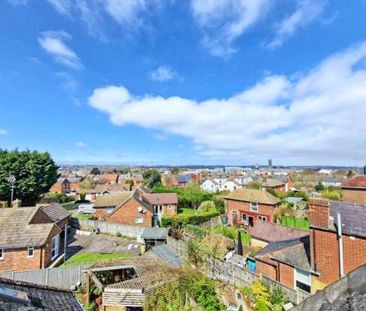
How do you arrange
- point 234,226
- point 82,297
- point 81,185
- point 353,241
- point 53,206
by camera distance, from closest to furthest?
1. point 353,241
2. point 82,297
3. point 53,206
4. point 234,226
5. point 81,185

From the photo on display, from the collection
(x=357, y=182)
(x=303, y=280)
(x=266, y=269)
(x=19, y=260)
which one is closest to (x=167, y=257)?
(x=266, y=269)

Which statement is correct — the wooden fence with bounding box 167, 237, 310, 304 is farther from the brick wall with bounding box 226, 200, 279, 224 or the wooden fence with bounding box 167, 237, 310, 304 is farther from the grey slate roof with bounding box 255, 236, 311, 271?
the brick wall with bounding box 226, 200, 279, 224

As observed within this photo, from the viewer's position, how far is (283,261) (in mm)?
16922

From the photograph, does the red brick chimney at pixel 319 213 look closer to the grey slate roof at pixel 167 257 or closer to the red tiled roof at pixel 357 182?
the grey slate roof at pixel 167 257

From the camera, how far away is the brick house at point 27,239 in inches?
858

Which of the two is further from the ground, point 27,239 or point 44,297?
point 44,297

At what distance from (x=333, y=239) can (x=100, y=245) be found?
23.6 meters

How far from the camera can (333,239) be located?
14.5 metres

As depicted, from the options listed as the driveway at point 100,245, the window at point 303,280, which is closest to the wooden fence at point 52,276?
the driveway at point 100,245

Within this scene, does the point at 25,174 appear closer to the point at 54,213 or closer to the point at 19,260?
the point at 54,213

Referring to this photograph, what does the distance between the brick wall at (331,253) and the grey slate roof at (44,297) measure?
1241 cm

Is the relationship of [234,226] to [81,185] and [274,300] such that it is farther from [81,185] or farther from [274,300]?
[81,185]

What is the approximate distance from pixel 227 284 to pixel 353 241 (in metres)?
8.34

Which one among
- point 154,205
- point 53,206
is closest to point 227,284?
point 53,206
